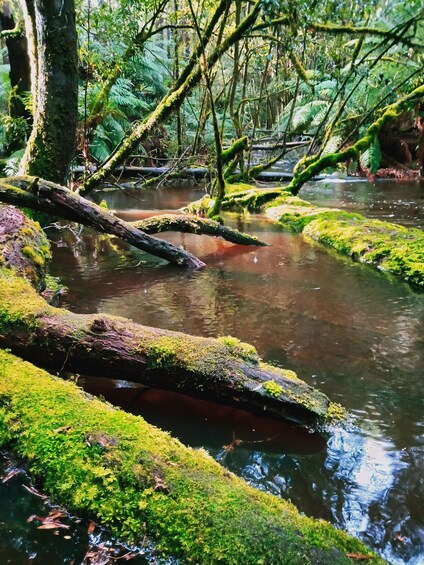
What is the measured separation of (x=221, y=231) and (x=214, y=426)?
4.63 m

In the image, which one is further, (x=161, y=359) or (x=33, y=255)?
(x=33, y=255)

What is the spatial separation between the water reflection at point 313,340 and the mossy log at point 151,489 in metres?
0.44

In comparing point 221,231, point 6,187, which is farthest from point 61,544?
point 221,231

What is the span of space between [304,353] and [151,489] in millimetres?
2147

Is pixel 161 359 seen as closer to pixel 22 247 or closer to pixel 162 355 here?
pixel 162 355

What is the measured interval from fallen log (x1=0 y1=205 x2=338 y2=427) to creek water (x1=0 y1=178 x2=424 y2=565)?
16 cm

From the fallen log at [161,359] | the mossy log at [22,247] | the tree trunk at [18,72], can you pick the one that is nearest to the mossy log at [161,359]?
the fallen log at [161,359]

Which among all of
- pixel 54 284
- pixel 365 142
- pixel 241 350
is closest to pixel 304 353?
pixel 241 350

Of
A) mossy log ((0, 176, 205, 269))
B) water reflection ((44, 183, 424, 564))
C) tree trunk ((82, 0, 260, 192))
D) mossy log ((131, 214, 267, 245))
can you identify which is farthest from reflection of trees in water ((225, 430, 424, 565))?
tree trunk ((82, 0, 260, 192))

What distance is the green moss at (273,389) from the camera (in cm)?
252

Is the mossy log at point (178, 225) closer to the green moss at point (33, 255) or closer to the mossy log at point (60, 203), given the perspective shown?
the mossy log at point (60, 203)

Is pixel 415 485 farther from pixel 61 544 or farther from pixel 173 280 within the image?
pixel 173 280

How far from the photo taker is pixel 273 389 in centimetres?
252

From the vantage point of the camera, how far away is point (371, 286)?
538 cm
